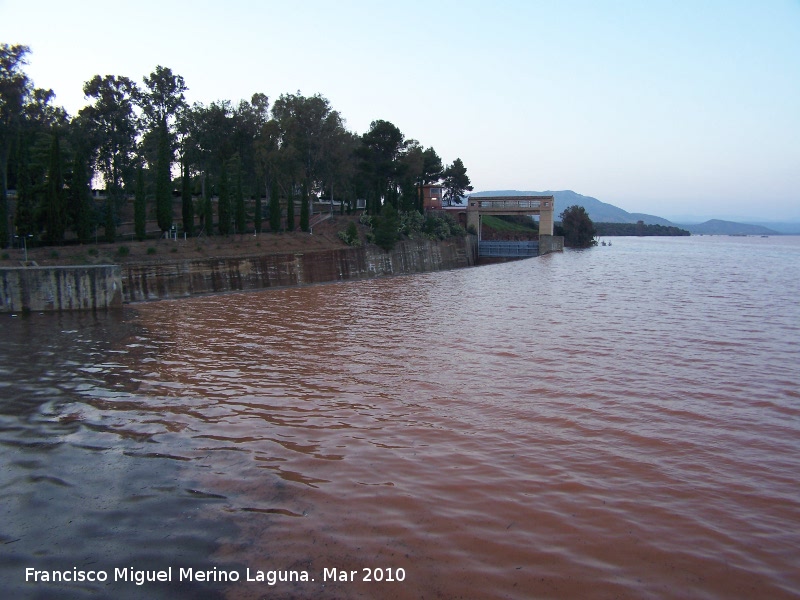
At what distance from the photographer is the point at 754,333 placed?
19.4m

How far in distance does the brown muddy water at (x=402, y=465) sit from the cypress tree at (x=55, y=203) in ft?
46.4

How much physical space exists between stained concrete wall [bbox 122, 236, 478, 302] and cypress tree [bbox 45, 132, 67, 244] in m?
6.25

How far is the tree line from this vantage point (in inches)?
1280

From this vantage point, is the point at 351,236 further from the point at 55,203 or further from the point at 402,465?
the point at 402,465

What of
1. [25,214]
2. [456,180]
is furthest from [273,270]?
[456,180]

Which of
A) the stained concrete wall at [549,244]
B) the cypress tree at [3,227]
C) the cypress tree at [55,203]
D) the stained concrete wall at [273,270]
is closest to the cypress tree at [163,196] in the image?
the cypress tree at [55,203]

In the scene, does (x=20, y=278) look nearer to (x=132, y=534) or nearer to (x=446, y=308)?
(x=446, y=308)

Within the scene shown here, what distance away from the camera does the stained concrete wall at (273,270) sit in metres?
28.2

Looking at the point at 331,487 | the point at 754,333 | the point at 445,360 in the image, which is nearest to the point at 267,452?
the point at 331,487

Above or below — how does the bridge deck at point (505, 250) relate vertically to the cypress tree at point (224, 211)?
below

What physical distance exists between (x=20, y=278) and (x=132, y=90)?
90.7 ft

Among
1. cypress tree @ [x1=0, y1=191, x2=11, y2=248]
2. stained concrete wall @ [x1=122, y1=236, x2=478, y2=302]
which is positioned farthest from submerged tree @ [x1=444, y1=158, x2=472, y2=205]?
cypress tree @ [x1=0, y1=191, x2=11, y2=248]

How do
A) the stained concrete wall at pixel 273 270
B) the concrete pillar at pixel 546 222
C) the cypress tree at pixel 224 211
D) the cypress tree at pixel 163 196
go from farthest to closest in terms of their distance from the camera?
the concrete pillar at pixel 546 222
the cypress tree at pixel 224 211
the cypress tree at pixel 163 196
the stained concrete wall at pixel 273 270

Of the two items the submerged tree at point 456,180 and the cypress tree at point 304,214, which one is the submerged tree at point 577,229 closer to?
the submerged tree at point 456,180
